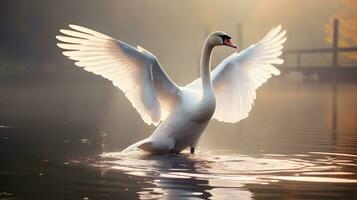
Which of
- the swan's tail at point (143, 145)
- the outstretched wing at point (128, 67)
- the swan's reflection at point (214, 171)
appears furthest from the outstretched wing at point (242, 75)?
the swan's tail at point (143, 145)

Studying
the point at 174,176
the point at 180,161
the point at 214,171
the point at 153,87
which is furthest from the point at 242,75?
the point at 174,176

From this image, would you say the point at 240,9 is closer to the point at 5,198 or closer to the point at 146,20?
the point at 146,20

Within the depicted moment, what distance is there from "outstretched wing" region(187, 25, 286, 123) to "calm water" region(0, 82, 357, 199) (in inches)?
21.6

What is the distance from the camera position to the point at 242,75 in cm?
1266

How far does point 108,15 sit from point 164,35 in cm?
628

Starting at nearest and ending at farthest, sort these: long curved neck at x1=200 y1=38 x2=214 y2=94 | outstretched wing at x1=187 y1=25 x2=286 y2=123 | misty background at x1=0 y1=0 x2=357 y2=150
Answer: long curved neck at x1=200 y1=38 x2=214 y2=94 → outstretched wing at x1=187 y1=25 x2=286 y2=123 → misty background at x1=0 y1=0 x2=357 y2=150

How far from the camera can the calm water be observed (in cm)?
823

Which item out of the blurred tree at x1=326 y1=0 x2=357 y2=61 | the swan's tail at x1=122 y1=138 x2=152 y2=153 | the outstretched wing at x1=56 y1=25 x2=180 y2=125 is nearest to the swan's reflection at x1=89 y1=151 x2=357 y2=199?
the swan's tail at x1=122 y1=138 x2=152 y2=153

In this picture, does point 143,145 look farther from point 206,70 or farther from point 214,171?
point 214,171

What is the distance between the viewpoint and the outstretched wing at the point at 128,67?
11023mm

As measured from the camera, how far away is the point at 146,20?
61.9 meters

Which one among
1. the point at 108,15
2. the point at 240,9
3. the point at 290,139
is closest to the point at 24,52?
the point at 108,15

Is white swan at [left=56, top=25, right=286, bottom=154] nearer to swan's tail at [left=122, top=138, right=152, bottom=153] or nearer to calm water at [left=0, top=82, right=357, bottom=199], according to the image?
swan's tail at [left=122, top=138, right=152, bottom=153]

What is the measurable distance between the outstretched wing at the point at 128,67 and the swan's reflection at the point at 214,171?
2.26 ft
